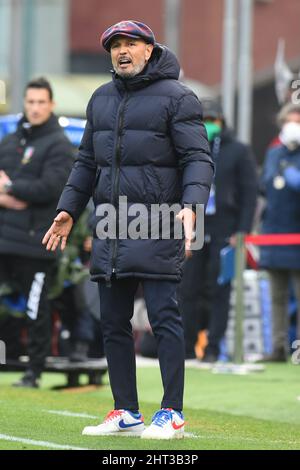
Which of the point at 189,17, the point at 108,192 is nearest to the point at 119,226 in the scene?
the point at 108,192

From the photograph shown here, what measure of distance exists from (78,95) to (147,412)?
70.3 feet

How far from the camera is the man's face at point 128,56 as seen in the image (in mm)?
8594

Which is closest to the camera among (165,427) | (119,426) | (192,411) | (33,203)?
(165,427)

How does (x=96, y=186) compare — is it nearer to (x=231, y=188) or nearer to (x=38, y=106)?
(x=38, y=106)

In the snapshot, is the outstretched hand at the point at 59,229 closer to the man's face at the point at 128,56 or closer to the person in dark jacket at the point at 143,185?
the person in dark jacket at the point at 143,185

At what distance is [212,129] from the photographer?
15.1m

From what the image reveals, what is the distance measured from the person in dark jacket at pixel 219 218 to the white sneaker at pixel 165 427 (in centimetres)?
640

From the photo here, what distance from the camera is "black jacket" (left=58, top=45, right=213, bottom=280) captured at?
8.54 meters

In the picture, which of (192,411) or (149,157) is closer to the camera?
(149,157)

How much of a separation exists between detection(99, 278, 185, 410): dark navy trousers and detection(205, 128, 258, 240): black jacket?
6.31 meters

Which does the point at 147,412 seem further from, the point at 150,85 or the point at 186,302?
the point at 186,302

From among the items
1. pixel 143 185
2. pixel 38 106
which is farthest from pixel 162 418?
pixel 38 106

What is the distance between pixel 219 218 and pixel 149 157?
6.52 meters

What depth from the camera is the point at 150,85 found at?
28.5 feet
